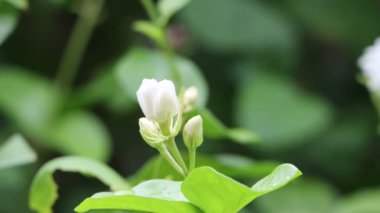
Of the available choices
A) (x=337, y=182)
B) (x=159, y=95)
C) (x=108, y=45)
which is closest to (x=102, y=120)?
(x=108, y=45)

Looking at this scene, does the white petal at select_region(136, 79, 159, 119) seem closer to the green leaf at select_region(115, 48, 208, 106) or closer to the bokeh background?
the green leaf at select_region(115, 48, 208, 106)

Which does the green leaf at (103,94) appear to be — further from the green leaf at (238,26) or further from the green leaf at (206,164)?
the green leaf at (206,164)

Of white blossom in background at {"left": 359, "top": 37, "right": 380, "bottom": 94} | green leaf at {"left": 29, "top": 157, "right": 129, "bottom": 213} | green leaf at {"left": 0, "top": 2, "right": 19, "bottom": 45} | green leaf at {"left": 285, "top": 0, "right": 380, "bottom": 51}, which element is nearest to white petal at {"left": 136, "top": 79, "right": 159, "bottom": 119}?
green leaf at {"left": 29, "top": 157, "right": 129, "bottom": 213}

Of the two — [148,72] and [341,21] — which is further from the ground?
[341,21]

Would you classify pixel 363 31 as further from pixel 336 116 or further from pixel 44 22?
pixel 44 22

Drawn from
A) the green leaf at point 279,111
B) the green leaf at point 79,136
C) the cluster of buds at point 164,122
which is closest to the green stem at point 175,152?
the cluster of buds at point 164,122

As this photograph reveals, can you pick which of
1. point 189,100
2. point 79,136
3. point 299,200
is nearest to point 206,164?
point 189,100

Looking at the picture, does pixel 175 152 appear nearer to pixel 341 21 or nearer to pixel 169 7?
pixel 169 7
